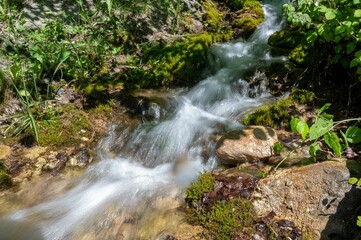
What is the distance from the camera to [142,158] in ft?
14.7

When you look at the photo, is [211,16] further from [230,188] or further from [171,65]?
[230,188]

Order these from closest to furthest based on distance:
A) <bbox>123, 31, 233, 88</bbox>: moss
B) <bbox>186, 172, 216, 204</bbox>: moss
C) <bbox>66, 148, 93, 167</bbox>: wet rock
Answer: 1. <bbox>186, 172, 216, 204</bbox>: moss
2. <bbox>66, 148, 93, 167</bbox>: wet rock
3. <bbox>123, 31, 233, 88</bbox>: moss

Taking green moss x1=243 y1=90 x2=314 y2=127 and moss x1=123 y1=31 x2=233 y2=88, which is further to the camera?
moss x1=123 y1=31 x2=233 y2=88

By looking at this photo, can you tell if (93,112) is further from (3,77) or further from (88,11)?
(88,11)

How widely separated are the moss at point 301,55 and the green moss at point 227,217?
140 inches

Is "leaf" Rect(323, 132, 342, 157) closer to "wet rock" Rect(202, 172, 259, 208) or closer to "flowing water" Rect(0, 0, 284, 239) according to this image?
"wet rock" Rect(202, 172, 259, 208)

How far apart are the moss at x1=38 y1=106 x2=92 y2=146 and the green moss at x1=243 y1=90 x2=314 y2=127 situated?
2.60 metres

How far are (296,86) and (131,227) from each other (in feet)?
12.2

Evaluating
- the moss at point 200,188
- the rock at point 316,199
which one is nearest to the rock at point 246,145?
the moss at point 200,188

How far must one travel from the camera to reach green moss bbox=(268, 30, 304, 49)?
6.20 meters

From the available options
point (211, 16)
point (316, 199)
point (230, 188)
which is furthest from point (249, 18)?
point (316, 199)

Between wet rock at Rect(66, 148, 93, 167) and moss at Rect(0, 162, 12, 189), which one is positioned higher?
moss at Rect(0, 162, 12, 189)

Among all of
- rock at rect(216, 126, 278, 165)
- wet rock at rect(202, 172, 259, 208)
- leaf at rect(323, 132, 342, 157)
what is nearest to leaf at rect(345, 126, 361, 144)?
leaf at rect(323, 132, 342, 157)

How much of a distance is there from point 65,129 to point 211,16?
5050 millimetres
